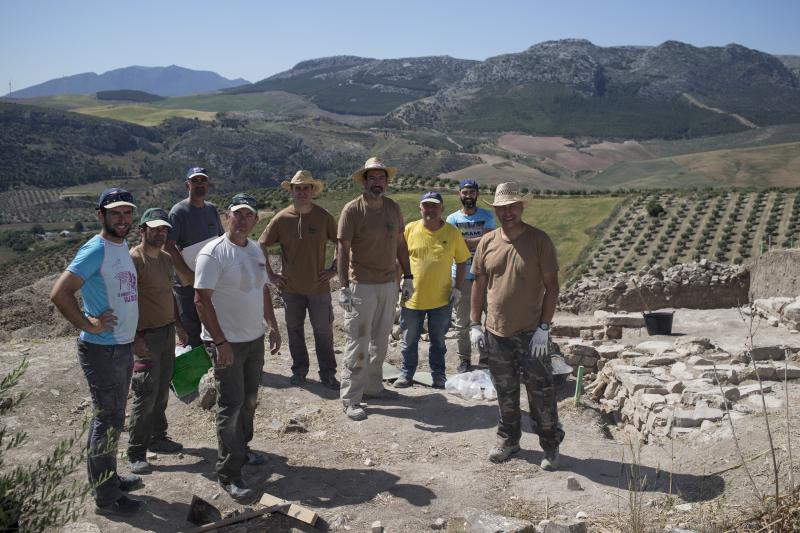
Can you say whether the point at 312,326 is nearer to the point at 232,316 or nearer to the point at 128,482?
the point at 232,316

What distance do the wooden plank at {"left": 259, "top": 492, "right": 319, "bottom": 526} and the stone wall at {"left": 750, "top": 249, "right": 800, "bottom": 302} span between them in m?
12.1

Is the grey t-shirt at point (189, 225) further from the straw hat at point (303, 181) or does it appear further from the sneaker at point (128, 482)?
the sneaker at point (128, 482)

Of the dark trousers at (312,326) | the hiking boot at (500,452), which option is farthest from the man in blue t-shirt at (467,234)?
the hiking boot at (500,452)

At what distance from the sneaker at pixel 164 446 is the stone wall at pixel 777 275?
12.1 meters

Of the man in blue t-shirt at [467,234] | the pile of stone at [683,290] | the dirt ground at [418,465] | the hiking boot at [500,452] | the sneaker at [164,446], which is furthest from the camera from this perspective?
the pile of stone at [683,290]

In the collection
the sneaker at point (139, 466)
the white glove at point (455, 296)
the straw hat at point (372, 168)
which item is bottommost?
the sneaker at point (139, 466)

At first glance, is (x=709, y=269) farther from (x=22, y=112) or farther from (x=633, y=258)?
(x=22, y=112)

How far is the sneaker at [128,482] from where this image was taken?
4992 millimetres

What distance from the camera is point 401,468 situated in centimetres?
561

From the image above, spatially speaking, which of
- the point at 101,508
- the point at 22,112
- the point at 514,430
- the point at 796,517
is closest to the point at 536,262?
the point at 514,430

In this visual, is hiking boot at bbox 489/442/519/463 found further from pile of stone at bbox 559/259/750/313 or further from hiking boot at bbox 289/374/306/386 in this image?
pile of stone at bbox 559/259/750/313

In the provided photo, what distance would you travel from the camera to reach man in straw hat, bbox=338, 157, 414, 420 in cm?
662

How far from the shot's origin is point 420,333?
7.68 meters

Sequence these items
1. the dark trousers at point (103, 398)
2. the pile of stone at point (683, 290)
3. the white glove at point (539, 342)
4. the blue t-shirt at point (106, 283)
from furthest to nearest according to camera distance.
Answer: the pile of stone at point (683, 290) < the white glove at point (539, 342) < the dark trousers at point (103, 398) < the blue t-shirt at point (106, 283)
